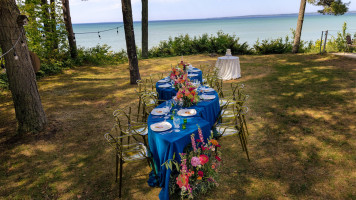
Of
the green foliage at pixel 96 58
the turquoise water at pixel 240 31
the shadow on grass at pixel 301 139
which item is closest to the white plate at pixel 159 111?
the shadow on grass at pixel 301 139

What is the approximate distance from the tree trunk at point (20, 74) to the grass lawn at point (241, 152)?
1.06ft

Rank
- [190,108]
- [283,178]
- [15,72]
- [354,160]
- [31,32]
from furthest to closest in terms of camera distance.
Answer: [31,32] < [15,72] < [190,108] < [354,160] < [283,178]

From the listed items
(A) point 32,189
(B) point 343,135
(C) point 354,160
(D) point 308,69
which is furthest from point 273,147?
(D) point 308,69

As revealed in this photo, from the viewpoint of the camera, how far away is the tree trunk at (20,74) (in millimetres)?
3971

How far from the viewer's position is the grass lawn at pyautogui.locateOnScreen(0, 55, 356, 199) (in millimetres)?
2900

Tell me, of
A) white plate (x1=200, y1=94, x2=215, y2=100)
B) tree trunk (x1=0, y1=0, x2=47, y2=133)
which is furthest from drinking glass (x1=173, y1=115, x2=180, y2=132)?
tree trunk (x1=0, y1=0, x2=47, y2=133)

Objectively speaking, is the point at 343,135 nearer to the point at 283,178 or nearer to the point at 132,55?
the point at 283,178

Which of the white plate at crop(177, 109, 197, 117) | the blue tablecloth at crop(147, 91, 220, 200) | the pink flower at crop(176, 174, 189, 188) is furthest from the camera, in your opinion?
the white plate at crop(177, 109, 197, 117)

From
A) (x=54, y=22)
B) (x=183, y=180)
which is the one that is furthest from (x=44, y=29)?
(x=183, y=180)

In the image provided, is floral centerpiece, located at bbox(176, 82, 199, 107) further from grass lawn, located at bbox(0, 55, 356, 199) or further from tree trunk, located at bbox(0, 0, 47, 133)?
tree trunk, located at bbox(0, 0, 47, 133)

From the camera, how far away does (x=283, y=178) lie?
2982 mm

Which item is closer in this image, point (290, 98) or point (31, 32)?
point (290, 98)

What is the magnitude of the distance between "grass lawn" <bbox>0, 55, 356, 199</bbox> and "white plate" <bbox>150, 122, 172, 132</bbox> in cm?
83

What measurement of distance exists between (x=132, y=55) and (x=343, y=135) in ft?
20.5
